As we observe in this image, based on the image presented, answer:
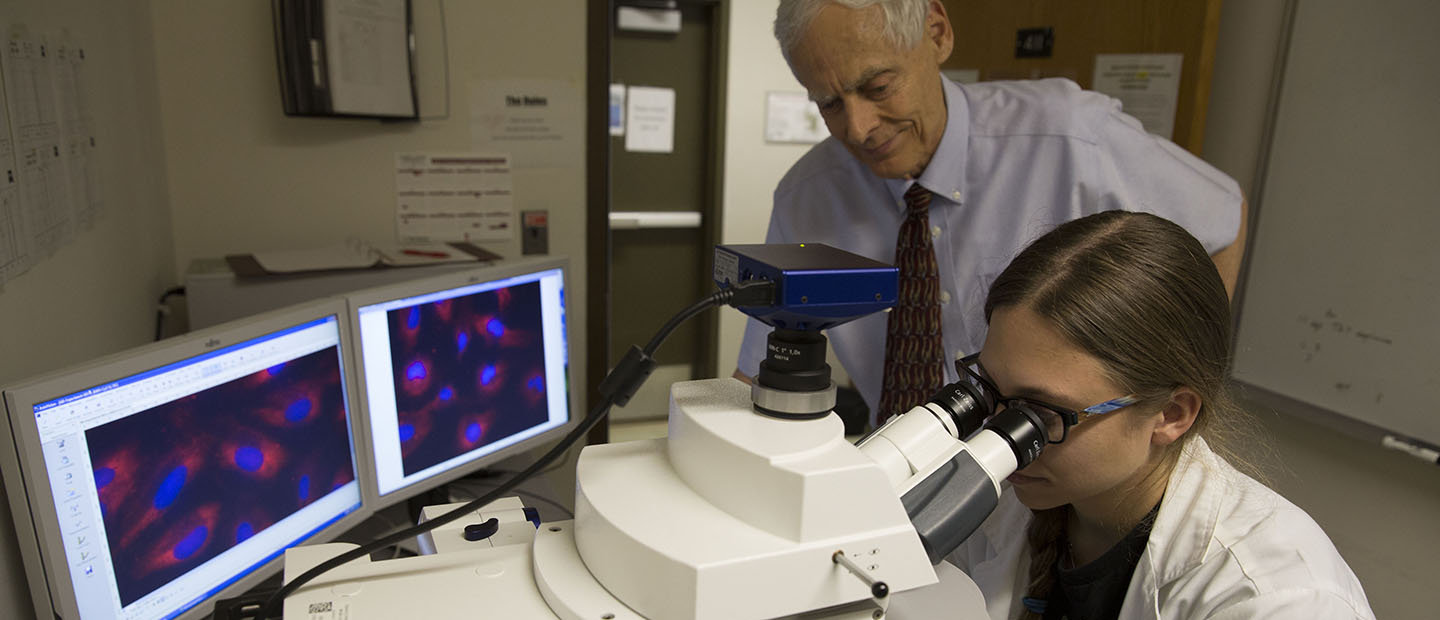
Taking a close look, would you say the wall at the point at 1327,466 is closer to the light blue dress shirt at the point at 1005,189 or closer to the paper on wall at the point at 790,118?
the light blue dress shirt at the point at 1005,189

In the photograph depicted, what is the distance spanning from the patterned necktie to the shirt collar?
0.02m

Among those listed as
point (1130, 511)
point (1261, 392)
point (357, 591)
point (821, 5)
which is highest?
point (821, 5)

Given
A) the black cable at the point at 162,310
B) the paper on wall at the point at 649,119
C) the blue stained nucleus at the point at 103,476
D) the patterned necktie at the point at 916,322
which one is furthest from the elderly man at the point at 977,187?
the paper on wall at the point at 649,119

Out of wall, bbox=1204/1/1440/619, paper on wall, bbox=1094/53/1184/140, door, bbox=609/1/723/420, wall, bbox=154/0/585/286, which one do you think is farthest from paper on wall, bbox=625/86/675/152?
wall, bbox=1204/1/1440/619

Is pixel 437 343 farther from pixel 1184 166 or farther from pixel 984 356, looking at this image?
pixel 1184 166

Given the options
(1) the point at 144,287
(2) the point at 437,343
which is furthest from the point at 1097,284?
(1) the point at 144,287

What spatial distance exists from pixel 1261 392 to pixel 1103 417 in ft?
Answer: 5.31

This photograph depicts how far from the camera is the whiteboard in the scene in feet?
5.84

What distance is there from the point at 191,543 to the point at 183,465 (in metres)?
0.09

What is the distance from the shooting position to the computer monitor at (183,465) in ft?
2.56

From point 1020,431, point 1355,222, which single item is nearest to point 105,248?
point 1020,431

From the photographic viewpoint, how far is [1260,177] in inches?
83.0

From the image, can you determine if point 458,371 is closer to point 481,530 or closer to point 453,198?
point 453,198

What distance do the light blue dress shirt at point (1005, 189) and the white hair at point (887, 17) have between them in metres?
0.21
